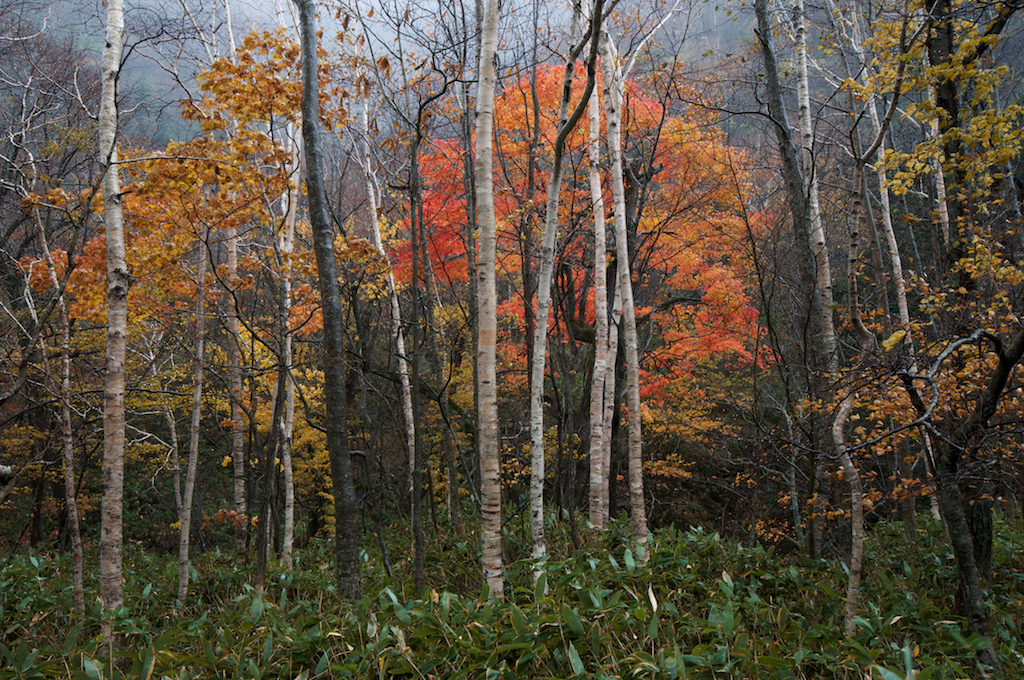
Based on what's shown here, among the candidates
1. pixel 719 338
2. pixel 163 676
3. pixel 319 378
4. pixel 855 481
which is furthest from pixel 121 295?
pixel 719 338

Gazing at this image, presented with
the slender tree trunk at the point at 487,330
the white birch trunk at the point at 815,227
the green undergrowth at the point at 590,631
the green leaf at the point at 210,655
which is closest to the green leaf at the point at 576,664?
the green undergrowth at the point at 590,631

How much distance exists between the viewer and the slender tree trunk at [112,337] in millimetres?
3893

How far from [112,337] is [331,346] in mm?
1433

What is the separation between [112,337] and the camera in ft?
12.8

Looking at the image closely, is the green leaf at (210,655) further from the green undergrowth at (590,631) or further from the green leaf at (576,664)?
the green leaf at (576,664)

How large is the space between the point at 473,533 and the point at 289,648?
453cm

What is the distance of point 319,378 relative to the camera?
38.4ft

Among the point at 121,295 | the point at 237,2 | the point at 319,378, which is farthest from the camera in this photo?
the point at 319,378

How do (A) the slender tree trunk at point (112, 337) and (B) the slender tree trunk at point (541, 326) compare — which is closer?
(A) the slender tree trunk at point (112, 337)

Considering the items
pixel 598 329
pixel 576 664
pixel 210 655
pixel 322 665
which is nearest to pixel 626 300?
pixel 598 329

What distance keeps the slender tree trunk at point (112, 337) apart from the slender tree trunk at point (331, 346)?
1277 mm

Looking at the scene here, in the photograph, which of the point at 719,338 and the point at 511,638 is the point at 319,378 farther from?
the point at 511,638

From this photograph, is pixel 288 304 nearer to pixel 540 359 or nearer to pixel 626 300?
pixel 540 359

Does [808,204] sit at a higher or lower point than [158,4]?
lower
